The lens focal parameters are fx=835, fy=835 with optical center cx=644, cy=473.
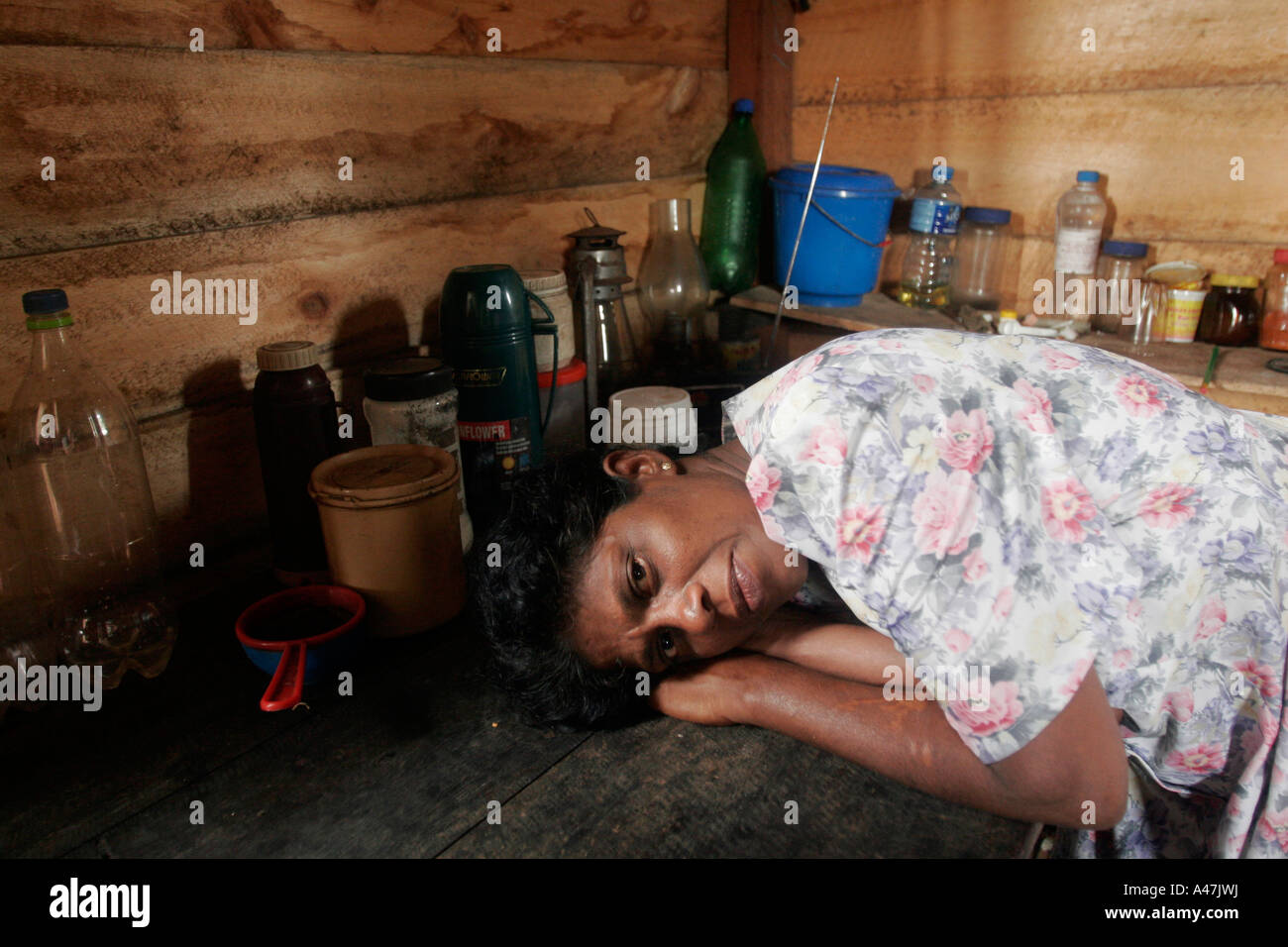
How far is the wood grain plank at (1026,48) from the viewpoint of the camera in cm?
183

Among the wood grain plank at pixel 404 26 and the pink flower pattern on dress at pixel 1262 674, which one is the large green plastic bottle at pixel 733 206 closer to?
Answer: the wood grain plank at pixel 404 26

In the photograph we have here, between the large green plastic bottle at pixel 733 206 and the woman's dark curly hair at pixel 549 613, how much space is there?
1.43 m

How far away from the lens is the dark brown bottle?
1.33 metres

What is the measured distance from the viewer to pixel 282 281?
1.46 meters

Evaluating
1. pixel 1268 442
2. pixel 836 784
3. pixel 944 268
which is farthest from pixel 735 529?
pixel 944 268

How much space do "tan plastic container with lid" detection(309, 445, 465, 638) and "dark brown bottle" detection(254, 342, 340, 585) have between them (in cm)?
13

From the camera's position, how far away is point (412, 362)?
1438 mm

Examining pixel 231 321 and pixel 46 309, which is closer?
pixel 46 309

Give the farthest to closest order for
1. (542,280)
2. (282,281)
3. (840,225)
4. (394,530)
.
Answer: (840,225), (542,280), (282,281), (394,530)

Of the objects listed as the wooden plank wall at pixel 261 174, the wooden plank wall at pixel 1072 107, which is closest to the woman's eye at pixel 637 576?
the wooden plank wall at pixel 261 174

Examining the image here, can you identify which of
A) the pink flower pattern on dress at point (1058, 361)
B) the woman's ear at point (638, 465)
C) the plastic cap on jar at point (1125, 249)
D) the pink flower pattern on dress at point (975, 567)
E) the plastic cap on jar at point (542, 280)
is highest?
the plastic cap on jar at point (1125, 249)

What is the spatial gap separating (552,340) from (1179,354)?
1.41 meters

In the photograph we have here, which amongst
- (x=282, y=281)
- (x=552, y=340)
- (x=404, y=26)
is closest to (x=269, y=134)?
(x=282, y=281)

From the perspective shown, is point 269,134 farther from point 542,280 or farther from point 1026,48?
point 1026,48
